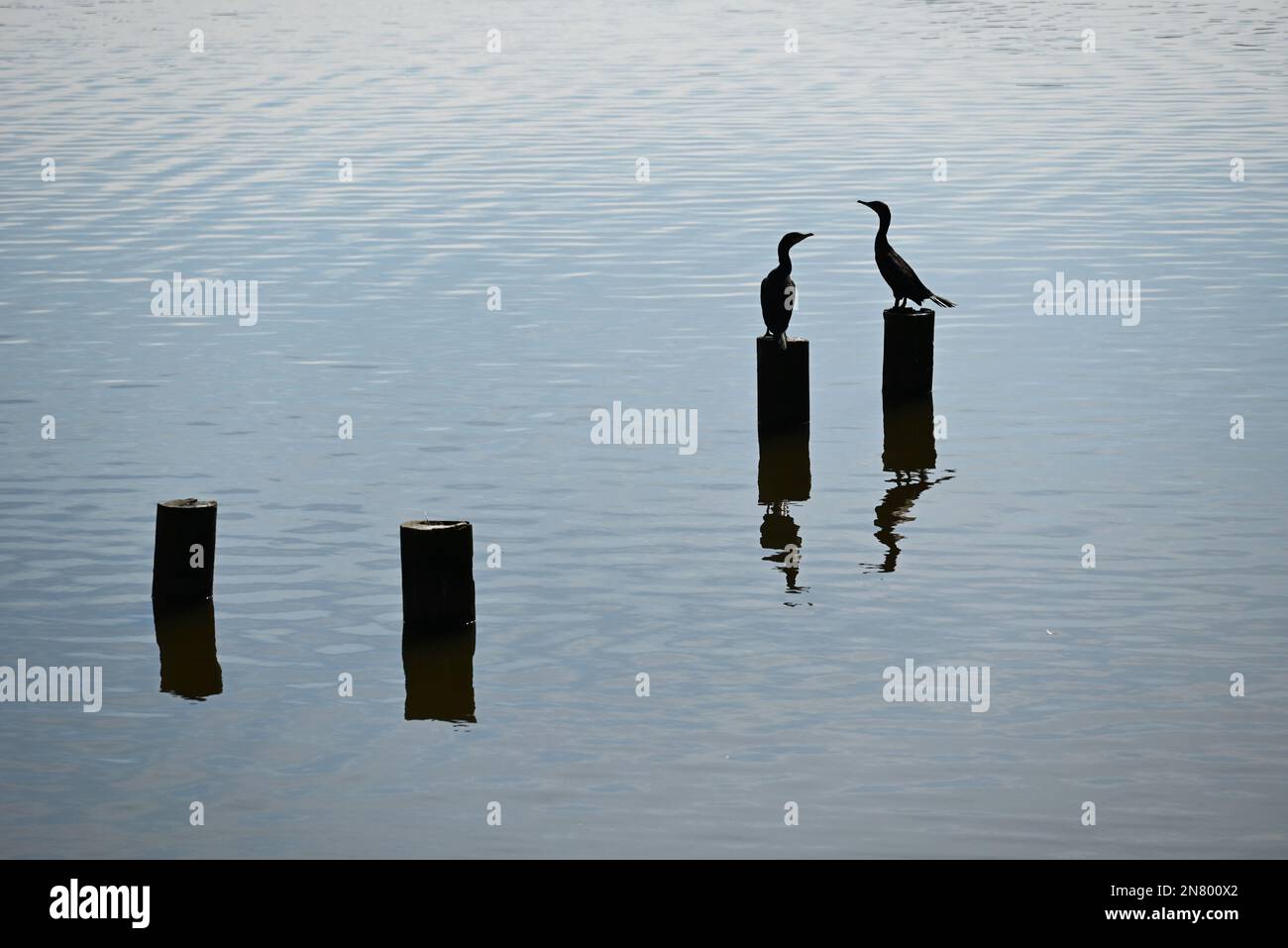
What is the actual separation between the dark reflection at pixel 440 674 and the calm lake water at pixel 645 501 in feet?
0.13

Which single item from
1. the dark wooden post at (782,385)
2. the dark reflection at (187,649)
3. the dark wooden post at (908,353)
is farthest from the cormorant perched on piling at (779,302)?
the dark reflection at (187,649)

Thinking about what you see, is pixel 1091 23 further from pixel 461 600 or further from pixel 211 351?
pixel 461 600

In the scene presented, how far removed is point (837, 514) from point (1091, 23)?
5948 centimetres

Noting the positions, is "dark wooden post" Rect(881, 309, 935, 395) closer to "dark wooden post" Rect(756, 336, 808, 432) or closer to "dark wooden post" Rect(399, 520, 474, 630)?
"dark wooden post" Rect(756, 336, 808, 432)

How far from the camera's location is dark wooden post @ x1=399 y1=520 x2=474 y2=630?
1318 centimetres

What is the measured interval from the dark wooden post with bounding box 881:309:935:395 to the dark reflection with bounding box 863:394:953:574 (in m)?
0.12

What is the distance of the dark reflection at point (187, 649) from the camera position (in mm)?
13277

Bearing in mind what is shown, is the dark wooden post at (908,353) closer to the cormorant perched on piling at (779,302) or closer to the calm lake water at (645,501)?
the calm lake water at (645,501)

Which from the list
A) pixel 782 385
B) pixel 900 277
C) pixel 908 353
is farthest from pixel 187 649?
pixel 900 277

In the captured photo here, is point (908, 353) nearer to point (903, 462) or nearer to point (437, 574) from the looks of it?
point (903, 462)

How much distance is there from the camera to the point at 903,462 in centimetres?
1903

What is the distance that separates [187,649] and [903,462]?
7.69m

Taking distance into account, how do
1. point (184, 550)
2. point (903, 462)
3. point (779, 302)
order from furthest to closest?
point (903, 462) → point (779, 302) → point (184, 550)

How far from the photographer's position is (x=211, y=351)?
24344 mm
